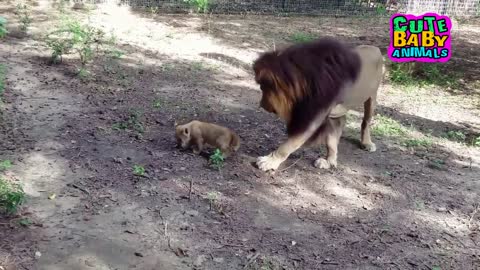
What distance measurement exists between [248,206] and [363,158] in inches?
63.2

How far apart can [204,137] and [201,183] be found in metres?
0.59

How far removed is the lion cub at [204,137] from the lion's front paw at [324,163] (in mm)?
748

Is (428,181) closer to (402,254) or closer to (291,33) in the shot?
(402,254)

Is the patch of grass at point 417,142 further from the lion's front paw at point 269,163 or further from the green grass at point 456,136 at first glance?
the lion's front paw at point 269,163

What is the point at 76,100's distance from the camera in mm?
5523

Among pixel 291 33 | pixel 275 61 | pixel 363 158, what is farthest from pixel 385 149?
pixel 291 33

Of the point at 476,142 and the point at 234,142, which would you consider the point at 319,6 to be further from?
the point at 234,142

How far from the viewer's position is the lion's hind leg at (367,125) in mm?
5059

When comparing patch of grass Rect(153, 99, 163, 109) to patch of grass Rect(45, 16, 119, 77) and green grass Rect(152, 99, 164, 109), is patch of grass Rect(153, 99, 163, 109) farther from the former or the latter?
patch of grass Rect(45, 16, 119, 77)

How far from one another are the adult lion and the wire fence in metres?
6.30

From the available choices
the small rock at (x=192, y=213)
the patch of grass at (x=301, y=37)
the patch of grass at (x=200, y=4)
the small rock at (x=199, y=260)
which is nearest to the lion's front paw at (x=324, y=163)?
the small rock at (x=192, y=213)

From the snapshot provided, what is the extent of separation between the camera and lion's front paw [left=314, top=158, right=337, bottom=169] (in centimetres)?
465

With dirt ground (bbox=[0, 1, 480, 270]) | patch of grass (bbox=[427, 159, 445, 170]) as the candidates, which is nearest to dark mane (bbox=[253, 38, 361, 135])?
dirt ground (bbox=[0, 1, 480, 270])

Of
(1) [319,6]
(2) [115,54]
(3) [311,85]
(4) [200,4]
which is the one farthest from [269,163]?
(1) [319,6]
